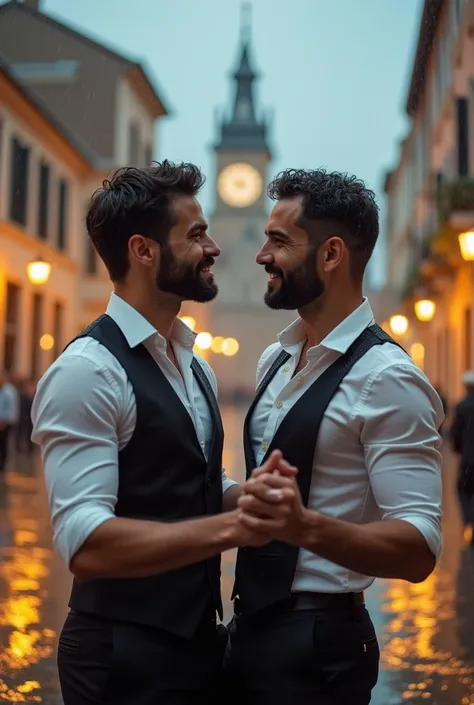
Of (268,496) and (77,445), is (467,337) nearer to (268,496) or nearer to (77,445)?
(77,445)

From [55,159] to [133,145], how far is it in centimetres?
556

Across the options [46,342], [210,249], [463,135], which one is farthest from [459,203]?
[210,249]

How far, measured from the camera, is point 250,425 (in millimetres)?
2543

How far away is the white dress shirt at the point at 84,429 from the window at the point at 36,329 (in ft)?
73.7

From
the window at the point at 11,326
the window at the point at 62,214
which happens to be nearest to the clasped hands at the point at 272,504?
the window at the point at 11,326

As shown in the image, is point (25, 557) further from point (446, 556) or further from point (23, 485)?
point (23, 485)

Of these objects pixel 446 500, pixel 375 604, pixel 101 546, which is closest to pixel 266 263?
pixel 101 546

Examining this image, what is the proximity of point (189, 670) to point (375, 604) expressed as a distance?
467cm

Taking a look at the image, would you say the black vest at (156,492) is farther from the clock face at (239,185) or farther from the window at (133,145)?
the clock face at (239,185)

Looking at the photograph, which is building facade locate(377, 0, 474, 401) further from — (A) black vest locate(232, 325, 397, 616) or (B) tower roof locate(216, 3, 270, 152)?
(B) tower roof locate(216, 3, 270, 152)

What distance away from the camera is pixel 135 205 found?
2373mm

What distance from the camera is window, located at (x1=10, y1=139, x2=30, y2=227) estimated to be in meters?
23.2

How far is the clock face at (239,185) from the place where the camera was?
85.6 m

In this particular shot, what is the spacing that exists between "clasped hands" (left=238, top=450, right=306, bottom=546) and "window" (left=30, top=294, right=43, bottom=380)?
902 inches
